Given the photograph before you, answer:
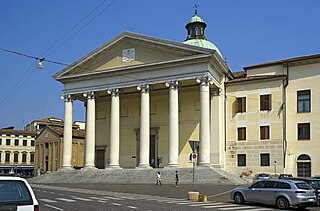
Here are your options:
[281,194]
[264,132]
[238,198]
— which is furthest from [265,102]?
[281,194]

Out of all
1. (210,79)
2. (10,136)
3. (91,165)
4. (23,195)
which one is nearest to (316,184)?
(23,195)

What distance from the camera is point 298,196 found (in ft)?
66.4

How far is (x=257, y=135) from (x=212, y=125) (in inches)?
199

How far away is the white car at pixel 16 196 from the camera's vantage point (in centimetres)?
842

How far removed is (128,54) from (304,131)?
21267 mm

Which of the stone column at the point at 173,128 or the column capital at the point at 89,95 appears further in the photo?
the column capital at the point at 89,95

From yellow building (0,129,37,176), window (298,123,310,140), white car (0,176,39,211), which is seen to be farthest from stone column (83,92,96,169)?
yellow building (0,129,37,176)

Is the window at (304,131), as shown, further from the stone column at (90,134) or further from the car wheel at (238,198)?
Answer: the car wheel at (238,198)

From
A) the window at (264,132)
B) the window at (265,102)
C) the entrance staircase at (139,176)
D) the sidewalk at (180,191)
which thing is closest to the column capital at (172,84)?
the entrance staircase at (139,176)

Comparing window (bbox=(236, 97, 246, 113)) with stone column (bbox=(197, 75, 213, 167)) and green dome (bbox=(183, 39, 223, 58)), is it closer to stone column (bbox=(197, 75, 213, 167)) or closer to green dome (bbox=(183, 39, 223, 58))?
stone column (bbox=(197, 75, 213, 167))

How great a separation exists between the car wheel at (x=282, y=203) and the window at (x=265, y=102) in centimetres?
2719

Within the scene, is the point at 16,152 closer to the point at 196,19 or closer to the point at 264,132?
the point at 196,19

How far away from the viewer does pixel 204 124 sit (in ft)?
142

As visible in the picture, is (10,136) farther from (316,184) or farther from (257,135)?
(316,184)
